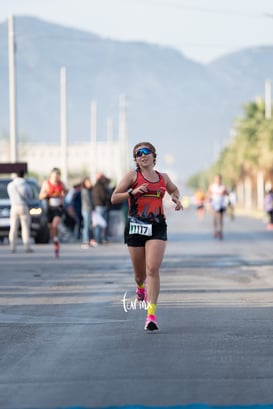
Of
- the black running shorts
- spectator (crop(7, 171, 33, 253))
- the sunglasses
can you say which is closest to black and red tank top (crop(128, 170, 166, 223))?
the black running shorts

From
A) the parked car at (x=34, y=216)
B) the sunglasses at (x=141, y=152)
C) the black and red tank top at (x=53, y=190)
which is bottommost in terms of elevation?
the parked car at (x=34, y=216)

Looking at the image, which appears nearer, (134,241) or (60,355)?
(60,355)

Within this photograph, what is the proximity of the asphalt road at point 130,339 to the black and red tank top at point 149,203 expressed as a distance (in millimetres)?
1040

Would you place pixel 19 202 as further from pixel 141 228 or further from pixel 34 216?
pixel 141 228

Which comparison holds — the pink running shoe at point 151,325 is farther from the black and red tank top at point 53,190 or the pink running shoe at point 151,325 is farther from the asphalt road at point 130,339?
the black and red tank top at point 53,190

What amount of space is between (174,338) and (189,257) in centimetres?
1455

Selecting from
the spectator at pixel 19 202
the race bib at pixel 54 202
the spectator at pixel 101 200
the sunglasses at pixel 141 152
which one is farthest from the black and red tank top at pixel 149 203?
the spectator at pixel 101 200

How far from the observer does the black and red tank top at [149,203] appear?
45.8ft

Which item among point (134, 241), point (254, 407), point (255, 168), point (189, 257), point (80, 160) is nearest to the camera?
point (254, 407)

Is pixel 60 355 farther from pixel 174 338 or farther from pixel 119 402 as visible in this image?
pixel 119 402

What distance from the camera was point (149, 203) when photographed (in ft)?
46.0

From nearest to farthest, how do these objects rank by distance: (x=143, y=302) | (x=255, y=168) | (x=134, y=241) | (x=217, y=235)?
1. (x=134, y=241)
2. (x=143, y=302)
3. (x=217, y=235)
4. (x=255, y=168)

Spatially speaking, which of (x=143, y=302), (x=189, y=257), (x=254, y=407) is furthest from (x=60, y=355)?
(x=189, y=257)

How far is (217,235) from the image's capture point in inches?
1549
